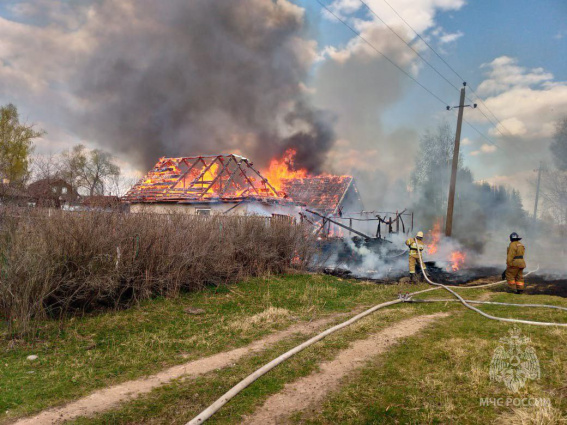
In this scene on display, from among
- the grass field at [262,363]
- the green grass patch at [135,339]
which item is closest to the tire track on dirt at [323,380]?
the grass field at [262,363]

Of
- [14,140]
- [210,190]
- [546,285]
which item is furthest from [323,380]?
[14,140]

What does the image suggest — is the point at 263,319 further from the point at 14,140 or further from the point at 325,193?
the point at 14,140

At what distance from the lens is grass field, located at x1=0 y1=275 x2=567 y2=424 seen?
3551 millimetres

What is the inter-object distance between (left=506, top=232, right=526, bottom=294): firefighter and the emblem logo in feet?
17.9

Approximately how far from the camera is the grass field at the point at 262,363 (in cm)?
355

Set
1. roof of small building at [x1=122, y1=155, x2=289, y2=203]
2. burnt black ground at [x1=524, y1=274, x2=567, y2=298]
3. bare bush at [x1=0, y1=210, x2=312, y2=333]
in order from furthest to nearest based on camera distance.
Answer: roof of small building at [x1=122, y1=155, x2=289, y2=203]
burnt black ground at [x1=524, y1=274, x2=567, y2=298]
bare bush at [x1=0, y1=210, x2=312, y2=333]

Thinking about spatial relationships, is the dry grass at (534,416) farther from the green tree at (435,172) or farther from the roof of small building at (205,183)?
A: the green tree at (435,172)

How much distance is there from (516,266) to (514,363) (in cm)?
687

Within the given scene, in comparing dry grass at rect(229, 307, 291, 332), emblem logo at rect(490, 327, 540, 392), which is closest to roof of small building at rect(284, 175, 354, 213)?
dry grass at rect(229, 307, 291, 332)

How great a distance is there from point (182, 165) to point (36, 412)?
19.3m

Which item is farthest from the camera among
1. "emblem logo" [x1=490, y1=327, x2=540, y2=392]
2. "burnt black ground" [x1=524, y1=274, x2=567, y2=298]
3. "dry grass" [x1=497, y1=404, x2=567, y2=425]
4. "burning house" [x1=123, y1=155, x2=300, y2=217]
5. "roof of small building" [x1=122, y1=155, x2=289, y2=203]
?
"roof of small building" [x1=122, y1=155, x2=289, y2=203]

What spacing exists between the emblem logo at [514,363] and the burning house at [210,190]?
12345 mm

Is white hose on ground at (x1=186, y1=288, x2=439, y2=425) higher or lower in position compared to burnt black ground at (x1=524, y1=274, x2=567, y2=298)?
lower

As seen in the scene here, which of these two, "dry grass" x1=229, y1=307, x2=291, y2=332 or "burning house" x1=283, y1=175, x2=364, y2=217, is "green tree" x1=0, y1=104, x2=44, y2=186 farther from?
"dry grass" x1=229, y1=307, x2=291, y2=332
